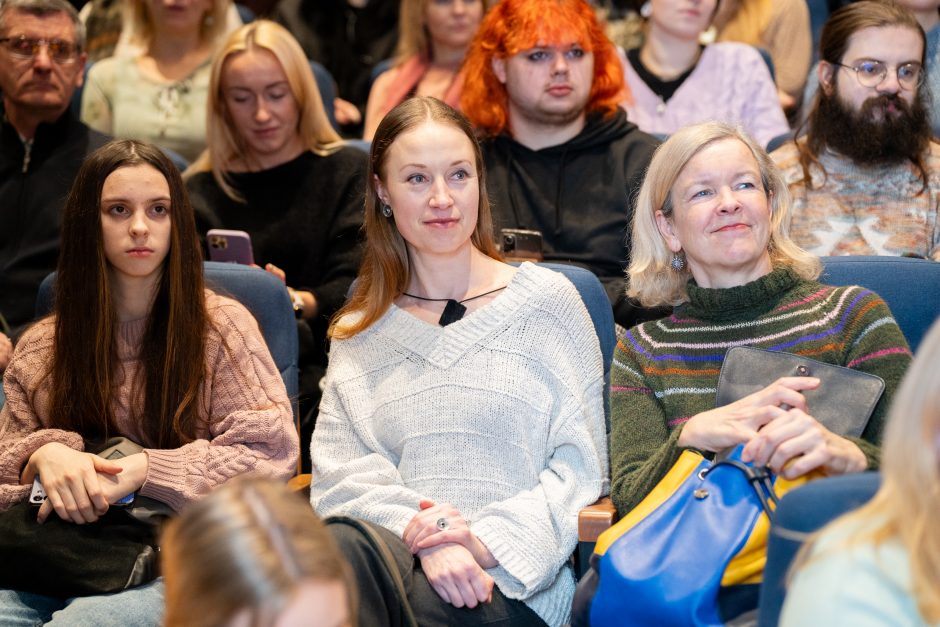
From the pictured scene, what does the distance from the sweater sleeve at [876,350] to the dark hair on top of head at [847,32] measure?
3.26 ft

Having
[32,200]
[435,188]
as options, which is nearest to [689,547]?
[435,188]

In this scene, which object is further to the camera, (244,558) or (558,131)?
(558,131)

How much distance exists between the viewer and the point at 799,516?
148 cm

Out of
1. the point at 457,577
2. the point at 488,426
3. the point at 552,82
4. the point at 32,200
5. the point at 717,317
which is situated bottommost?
the point at 457,577

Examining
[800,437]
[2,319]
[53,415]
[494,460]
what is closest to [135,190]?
[53,415]

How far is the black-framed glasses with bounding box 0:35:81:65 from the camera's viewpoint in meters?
3.50

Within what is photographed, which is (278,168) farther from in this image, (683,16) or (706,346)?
(706,346)

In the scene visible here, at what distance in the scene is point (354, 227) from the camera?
331 cm

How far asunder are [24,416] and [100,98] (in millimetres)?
1913

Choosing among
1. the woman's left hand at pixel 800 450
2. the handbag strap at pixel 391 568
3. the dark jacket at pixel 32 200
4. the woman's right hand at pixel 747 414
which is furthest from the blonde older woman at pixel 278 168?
the woman's left hand at pixel 800 450

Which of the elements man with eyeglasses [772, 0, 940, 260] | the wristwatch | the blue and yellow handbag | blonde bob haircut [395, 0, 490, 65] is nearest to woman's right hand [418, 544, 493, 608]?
the blue and yellow handbag

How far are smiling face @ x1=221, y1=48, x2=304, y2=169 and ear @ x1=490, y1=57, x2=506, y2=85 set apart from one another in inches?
22.7

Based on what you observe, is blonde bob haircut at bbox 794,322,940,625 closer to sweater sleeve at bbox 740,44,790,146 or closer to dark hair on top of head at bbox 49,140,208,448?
dark hair on top of head at bbox 49,140,208,448

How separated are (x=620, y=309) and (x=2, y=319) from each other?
1.54 metres
